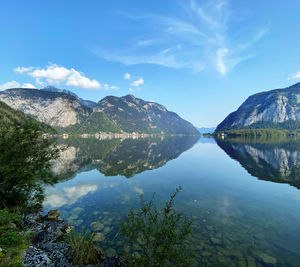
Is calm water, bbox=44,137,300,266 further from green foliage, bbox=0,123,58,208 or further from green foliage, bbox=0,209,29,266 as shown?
green foliage, bbox=0,209,29,266

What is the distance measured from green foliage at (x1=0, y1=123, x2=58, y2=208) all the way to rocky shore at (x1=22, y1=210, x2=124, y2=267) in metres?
3.26

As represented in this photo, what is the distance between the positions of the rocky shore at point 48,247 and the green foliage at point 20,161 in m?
3.26

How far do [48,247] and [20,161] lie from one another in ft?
33.2

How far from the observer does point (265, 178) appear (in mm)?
47812

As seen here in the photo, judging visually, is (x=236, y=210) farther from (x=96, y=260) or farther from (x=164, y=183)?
(x=96, y=260)

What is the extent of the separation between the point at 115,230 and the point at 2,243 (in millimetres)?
11435

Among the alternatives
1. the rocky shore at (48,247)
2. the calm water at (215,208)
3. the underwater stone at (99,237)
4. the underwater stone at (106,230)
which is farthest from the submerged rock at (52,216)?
the underwater stone at (99,237)

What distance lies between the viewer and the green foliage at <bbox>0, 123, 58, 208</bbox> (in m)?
19.0

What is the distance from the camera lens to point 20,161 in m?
19.6

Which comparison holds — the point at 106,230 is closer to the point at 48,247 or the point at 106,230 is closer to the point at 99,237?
the point at 99,237

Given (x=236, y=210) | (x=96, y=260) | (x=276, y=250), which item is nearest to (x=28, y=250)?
(x=96, y=260)

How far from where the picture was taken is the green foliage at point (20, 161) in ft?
62.3

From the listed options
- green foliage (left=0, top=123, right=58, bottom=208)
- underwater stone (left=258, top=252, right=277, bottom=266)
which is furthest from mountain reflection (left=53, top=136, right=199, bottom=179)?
underwater stone (left=258, top=252, right=277, bottom=266)

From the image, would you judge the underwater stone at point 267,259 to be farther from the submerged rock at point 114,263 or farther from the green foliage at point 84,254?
the green foliage at point 84,254
